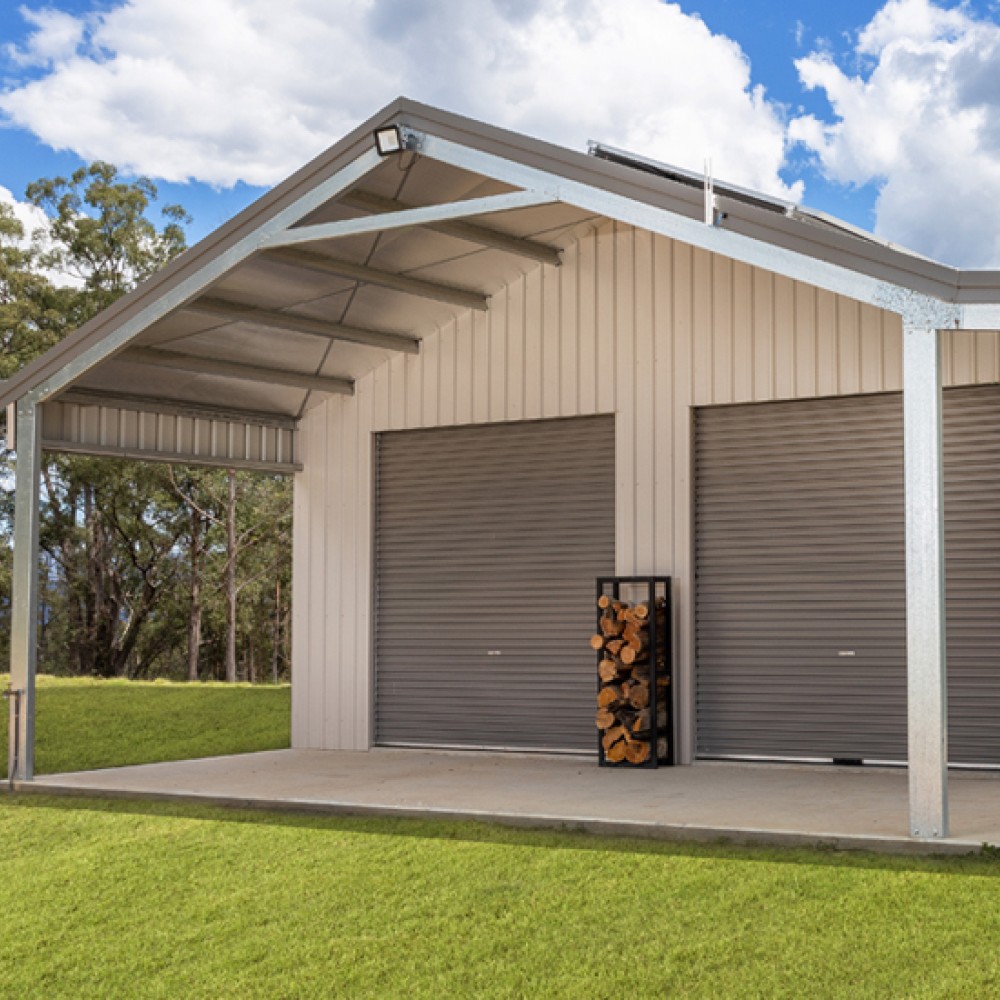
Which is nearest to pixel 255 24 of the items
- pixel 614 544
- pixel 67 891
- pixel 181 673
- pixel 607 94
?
pixel 607 94

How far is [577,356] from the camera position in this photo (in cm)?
1233

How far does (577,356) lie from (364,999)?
7.67 m

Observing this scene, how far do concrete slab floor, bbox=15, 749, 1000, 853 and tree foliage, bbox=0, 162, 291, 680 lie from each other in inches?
797

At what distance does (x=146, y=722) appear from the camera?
51.7 feet

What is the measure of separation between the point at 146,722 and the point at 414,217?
865cm

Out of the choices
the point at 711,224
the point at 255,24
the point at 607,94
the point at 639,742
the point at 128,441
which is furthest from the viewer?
the point at 255,24

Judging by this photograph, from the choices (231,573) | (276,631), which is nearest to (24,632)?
(231,573)

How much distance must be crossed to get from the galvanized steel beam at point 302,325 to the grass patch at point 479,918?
414 centimetres

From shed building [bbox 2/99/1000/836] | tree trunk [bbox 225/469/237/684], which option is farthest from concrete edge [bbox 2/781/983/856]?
tree trunk [bbox 225/469/237/684]

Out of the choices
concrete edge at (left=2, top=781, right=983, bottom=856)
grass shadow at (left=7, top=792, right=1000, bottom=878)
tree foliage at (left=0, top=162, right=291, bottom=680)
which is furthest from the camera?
tree foliage at (left=0, top=162, right=291, bottom=680)

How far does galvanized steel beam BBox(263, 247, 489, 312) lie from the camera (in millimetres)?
10289

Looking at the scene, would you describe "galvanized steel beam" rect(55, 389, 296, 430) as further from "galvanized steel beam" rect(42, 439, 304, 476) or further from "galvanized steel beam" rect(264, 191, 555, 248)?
"galvanized steel beam" rect(264, 191, 555, 248)

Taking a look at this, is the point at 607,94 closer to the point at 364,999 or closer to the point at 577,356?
the point at 577,356

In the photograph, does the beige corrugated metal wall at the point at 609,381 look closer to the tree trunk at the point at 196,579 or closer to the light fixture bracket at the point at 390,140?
the light fixture bracket at the point at 390,140
